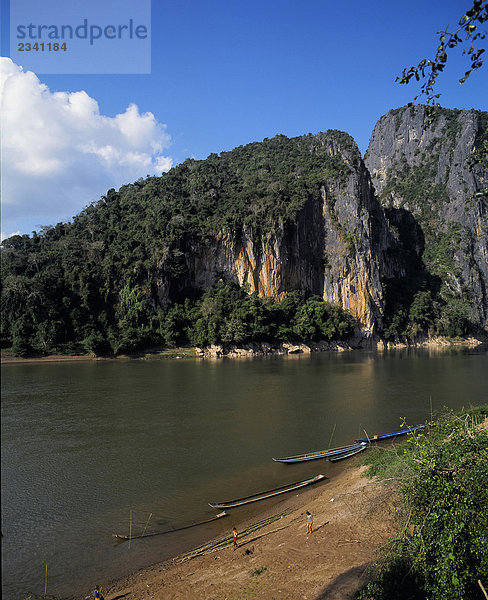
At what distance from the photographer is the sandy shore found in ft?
17.8

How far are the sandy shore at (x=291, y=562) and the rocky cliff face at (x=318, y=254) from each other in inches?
1492

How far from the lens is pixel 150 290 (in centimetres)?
4250

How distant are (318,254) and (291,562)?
51231mm

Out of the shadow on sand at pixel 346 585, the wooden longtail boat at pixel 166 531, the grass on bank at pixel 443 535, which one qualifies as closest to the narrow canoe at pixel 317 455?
the wooden longtail boat at pixel 166 531

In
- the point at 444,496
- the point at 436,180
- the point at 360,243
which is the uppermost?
the point at 436,180

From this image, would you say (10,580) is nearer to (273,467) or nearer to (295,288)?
(273,467)

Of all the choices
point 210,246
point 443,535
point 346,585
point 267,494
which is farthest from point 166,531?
point 210,246

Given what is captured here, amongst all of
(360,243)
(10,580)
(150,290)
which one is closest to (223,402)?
(10,580)

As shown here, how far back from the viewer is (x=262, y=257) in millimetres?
49500

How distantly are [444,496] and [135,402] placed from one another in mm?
14535

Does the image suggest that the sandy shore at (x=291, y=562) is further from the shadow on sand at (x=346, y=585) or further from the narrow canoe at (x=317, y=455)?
the narrow canoe at (x=317, y=455)

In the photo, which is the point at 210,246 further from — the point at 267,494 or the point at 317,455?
the point at 267,494

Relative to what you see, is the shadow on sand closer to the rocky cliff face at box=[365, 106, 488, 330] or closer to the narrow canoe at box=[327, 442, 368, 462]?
the narrow canoe at box=[327, 442, 368, 462]

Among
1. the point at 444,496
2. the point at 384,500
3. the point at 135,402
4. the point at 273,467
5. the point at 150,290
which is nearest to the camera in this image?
the point at 444,496
